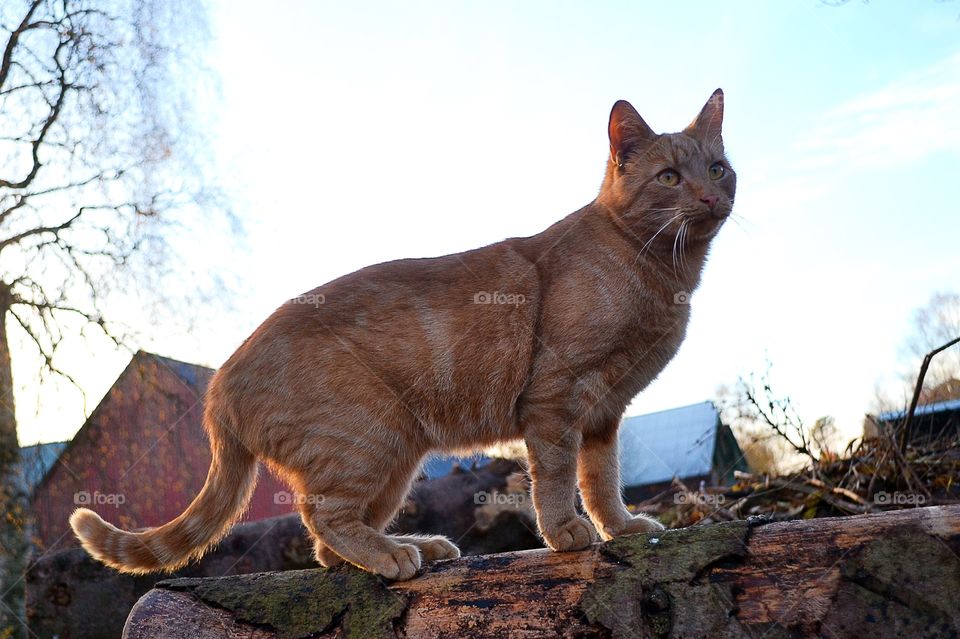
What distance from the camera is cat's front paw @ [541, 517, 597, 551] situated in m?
3.21

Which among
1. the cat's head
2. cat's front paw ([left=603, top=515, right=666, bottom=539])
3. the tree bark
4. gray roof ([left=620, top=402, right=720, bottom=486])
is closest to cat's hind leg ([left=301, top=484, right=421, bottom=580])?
cat's front paw ([left=603, top=515, right=666, bottom=539])

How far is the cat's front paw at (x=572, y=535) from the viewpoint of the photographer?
321cm

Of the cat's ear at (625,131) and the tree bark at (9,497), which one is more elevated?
the cat's ear at (625,131)

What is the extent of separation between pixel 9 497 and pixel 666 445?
10000mm

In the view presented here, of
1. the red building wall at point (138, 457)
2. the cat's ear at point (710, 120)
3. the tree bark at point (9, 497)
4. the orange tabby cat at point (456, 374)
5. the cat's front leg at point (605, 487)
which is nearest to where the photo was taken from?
the orange tabby cat at point (456, 374)

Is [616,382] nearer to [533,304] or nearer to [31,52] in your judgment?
[533,304]

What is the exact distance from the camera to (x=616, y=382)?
3.68 metres

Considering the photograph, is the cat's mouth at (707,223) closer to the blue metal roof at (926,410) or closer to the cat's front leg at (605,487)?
the cat's front leg at (605,487)

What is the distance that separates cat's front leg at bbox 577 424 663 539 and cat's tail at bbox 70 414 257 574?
1.67 meters

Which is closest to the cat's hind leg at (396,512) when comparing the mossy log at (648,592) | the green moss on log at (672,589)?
the mossy log at (648,592)

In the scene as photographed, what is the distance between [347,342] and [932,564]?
8.25 ft

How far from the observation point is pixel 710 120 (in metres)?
4.28

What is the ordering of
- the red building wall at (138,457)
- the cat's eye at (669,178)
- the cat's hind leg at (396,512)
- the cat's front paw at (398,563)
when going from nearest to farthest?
the cat's front paw at (398,563)
the cat's hind leg at (396,512)
the cat's eye at (669,178)
the red building wall at (138,457)

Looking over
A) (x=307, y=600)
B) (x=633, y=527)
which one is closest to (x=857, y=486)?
(x=633, y=527)
